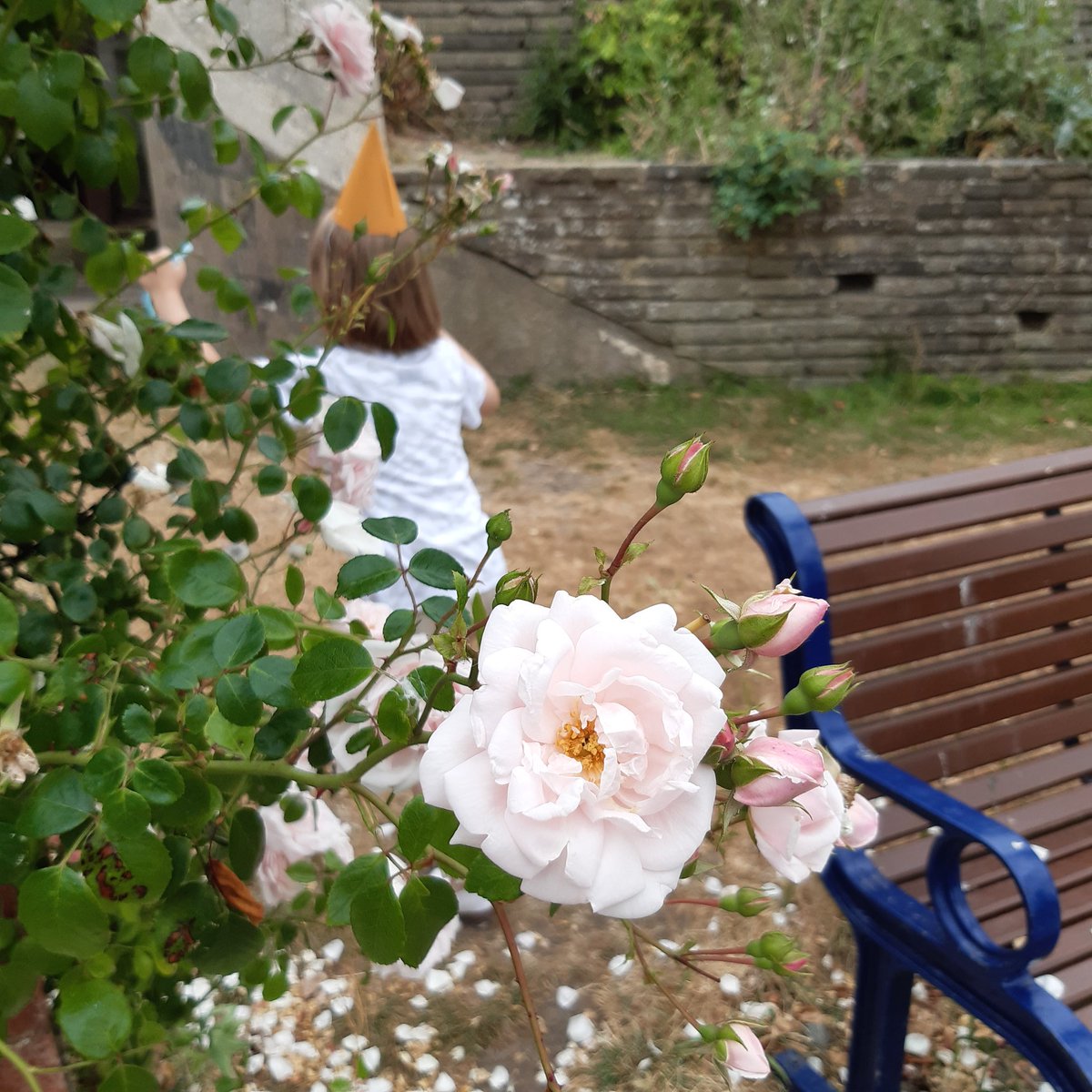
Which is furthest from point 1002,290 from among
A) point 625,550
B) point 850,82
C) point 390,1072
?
point 625,550

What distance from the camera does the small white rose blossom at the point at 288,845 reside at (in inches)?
40.0

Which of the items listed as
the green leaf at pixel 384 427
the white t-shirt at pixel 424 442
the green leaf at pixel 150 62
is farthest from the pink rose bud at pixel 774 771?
the white t-shirt at pixel 424 442

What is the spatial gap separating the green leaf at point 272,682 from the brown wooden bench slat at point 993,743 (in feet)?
4.64

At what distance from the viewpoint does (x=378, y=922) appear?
518 mm

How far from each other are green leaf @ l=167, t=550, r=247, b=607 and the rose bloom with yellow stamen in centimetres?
28

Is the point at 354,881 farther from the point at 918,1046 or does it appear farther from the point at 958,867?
the point at 918,1046

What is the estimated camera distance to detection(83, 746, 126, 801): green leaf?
543 millimetres

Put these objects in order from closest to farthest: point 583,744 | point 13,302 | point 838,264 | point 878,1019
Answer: point 583,744 < point 13,302 < point 878,1019 < point 838,264

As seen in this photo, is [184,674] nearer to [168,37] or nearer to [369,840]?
[369,840]

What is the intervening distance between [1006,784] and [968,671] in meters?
0.22

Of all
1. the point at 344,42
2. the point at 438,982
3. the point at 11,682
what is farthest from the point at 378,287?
the point at 11,682

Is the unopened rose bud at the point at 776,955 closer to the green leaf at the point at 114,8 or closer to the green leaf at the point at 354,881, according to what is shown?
the green leaf at the point at 354,881

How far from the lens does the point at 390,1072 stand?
177cm

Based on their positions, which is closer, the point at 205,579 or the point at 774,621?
the point at 774,621
